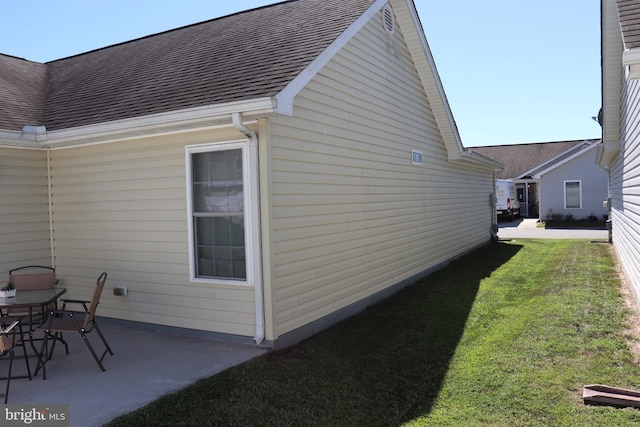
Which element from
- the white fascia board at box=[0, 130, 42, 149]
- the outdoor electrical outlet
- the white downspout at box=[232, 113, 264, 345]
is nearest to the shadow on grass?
the white downspout at box=[232, 113, 264, 345]

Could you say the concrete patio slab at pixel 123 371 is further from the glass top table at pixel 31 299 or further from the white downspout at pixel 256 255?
the glass top table at pixel 31 299

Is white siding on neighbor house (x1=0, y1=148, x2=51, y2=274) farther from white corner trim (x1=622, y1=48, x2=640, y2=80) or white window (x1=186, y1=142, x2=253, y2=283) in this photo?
white corner trim (x1=622, y1=48, x2=640, y2=80)

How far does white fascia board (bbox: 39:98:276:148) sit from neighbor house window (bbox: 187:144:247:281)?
43 centimetres

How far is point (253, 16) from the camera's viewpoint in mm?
8891

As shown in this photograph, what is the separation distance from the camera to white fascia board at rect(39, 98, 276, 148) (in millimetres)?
4988

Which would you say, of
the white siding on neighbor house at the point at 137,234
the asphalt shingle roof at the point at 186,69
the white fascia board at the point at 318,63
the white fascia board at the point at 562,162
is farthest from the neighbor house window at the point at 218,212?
the white fascia board at the point at 562,162

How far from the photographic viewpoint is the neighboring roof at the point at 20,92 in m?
7.09

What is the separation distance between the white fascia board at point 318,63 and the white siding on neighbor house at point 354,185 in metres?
0.23

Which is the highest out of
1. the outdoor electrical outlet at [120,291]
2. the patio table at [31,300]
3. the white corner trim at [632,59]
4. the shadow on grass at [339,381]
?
the white corner trim at [632,59]

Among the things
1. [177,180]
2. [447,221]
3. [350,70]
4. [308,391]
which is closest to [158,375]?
[308,391]

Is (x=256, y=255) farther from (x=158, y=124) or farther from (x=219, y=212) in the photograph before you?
(x=158, y=124)

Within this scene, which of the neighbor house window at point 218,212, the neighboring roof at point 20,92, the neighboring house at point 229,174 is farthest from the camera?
the neighboring roof at point 20,92

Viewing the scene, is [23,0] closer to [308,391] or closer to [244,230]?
[244,230]

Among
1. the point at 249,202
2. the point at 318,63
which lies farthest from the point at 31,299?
the point at 318,63
